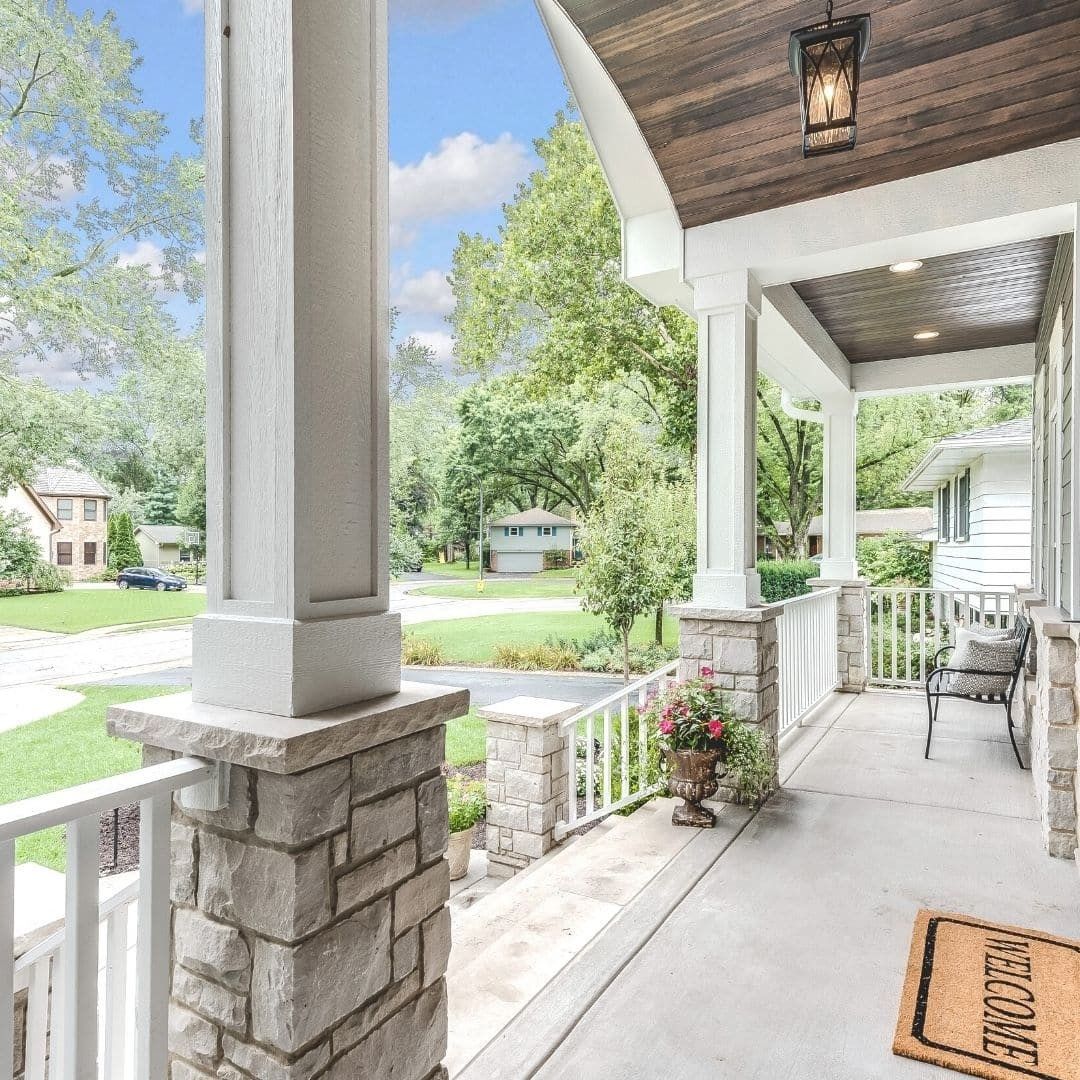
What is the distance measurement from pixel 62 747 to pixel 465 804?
8.07ft

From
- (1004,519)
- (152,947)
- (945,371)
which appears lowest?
(152,947)

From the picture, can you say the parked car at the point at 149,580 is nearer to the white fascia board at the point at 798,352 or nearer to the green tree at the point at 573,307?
the white fascia board at the point at 798,352

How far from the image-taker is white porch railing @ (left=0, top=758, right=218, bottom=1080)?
3.17ft

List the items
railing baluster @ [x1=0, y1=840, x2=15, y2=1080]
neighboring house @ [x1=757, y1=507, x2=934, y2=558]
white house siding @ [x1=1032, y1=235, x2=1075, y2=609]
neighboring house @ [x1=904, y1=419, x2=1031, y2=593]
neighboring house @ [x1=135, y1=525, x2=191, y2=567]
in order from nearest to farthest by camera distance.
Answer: railing baluster @ [x1=0, y1=840, x2=15, y2=1080] < neighboring house @ [x1=135, y1=525, x2=191, y2=567] < white house siding @ [x1=1032, y1=235, x2=1075, y2=609] < neighboring house @ [x1=904, y1=419, x2=1031, y2=593] < neighboring house @ [x1=757, y1=507, x2=934, y2=558]

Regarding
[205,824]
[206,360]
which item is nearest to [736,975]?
[205,824]

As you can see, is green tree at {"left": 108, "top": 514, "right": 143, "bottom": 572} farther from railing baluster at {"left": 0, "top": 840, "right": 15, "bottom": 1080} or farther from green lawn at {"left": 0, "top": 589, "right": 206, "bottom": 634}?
railing baluster at {"left": 0, "top": 840, "right": 15, "bottom": 1080}

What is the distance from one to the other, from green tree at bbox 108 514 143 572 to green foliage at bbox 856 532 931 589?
47.9ft

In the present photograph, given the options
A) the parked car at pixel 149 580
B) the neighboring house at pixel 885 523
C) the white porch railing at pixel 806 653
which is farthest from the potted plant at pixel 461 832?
the neighboring house at pixel 885 523

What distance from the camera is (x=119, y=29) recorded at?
3.95 meters

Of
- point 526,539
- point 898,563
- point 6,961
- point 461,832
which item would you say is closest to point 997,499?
point 461,832

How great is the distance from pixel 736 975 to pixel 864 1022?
0.37m

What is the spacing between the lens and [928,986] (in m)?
2.18

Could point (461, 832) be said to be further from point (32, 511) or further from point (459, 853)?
point (32, 511)

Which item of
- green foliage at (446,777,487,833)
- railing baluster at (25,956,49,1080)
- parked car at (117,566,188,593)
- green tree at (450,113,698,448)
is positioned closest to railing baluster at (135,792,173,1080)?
railing baluster at (25,956,49,1080)
